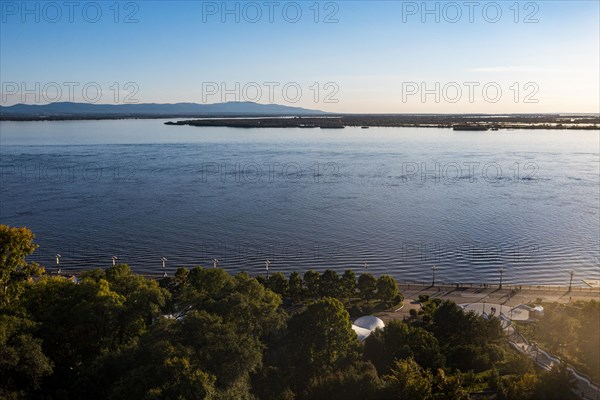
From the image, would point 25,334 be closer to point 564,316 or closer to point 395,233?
point 564,316

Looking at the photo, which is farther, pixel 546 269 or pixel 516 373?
pixel 546 269

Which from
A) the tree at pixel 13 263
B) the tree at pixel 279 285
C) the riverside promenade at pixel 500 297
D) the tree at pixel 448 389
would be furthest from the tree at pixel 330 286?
the tree at pixel 13 263

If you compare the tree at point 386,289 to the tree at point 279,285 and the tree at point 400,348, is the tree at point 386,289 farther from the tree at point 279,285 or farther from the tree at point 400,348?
the tree at point 400,348

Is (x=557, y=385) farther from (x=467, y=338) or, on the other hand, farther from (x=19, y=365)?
(x=19, y=365)

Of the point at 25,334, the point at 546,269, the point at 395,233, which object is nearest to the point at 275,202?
the point at 395,233

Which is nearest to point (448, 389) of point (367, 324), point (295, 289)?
point (367, 324)

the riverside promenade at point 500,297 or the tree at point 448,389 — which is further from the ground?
the tree at point 448,389
